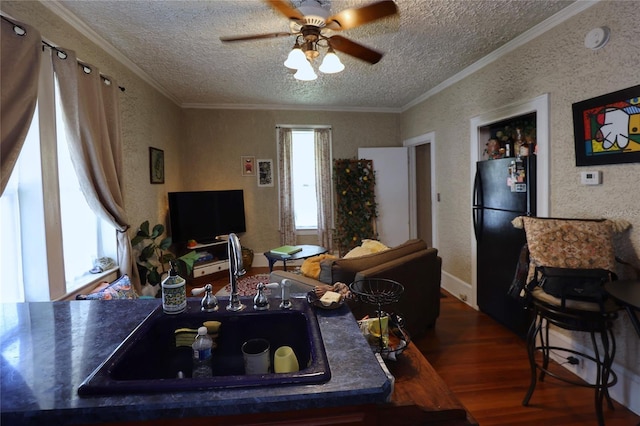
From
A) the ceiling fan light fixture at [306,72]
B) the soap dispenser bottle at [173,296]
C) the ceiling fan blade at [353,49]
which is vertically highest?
the ceiling fan blade at [353,49]

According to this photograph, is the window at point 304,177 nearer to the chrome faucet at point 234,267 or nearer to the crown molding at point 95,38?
the crown molding at point 95,38

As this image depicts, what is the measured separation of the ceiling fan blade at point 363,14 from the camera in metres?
1.73

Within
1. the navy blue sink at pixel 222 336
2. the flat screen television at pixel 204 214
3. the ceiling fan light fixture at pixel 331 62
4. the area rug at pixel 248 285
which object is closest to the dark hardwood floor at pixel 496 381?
the navy blue sink at pixel 222 336

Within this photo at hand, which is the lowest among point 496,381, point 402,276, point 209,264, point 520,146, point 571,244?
point 496,381

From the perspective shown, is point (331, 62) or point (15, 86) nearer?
point (15, 86)

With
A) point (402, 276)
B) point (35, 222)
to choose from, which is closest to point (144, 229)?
point (35, 222)

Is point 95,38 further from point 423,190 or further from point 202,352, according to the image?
point 423,190

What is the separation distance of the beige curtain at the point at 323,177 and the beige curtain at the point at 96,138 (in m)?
2.87

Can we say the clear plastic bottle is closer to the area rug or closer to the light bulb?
the light bulb

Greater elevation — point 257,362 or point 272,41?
point 272,41

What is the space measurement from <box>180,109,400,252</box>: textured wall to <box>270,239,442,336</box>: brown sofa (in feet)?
8.60

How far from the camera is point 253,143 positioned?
5.01m

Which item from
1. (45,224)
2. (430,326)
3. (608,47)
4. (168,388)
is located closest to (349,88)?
(608,47)

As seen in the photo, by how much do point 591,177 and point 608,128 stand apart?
0.32m
